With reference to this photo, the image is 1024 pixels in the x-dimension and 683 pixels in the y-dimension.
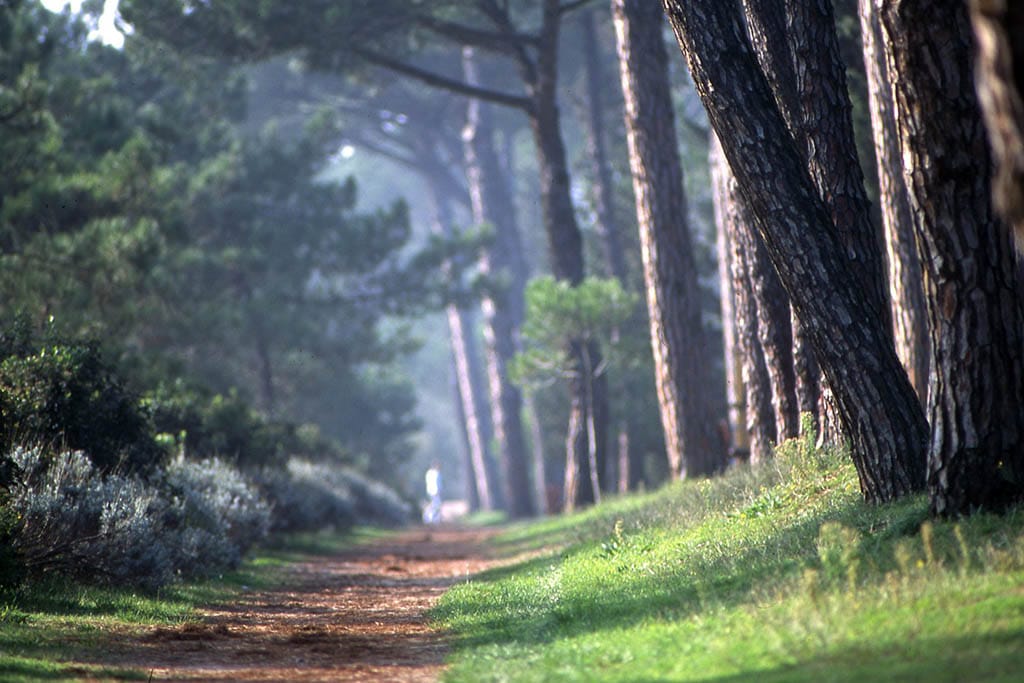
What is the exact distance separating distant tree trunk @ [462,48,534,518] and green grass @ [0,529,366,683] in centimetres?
2784

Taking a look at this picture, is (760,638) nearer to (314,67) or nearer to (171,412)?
(171,412)

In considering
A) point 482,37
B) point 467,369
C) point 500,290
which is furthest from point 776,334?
point 467,369

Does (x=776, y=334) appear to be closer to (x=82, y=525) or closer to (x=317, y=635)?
(x=317, y=635)

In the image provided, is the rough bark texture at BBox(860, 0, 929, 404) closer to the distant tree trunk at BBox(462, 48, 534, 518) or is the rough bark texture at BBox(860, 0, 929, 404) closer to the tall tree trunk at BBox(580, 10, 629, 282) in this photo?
the tall tree trunk at BBox(580, 10, 629, 282)

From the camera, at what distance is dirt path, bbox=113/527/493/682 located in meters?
8.77

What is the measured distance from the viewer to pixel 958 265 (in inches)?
359

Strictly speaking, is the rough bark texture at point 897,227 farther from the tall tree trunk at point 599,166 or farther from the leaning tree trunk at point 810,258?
the tall tree trunk at point 599,166

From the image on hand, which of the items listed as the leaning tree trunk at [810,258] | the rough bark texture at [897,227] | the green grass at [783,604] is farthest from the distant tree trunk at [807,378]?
the leaning tree trunk at [810,258]

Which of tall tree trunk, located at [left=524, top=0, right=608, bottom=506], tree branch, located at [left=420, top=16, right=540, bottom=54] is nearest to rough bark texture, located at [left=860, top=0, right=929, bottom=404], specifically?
tall tree trunk, located at [left=524, top=0, right=608, bottom=506]

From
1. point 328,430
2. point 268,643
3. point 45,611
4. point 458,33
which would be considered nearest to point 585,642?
point 268,643

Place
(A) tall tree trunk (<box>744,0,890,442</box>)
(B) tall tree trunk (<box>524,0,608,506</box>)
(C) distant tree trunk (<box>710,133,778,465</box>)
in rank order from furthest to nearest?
(B) tall tree trunk (<box>524,0,608,506</box>) → (C) distant tree trunk (<box>710,133,778,465</box>) → (A) tall tree trunk (<box>744,0,890,442</box>)

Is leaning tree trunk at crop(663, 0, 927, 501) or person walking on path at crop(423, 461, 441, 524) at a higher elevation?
leaning tree trunk at crop(663, 0, 927, 501)

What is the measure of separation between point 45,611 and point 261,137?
31.1 meters

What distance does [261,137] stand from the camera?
4059 centimetres
